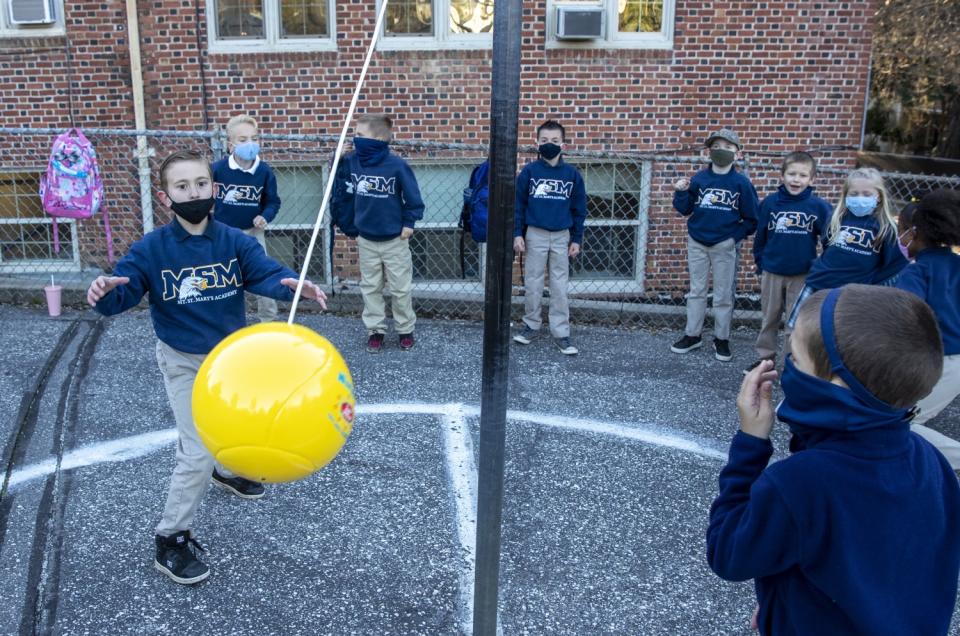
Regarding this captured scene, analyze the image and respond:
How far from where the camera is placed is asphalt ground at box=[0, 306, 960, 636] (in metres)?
3.48

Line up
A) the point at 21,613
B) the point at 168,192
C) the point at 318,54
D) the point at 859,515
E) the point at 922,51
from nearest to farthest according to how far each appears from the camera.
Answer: the point at 859,515
the point at 21,613
the point at 168,192
the point at 318,54
the point at 922,51

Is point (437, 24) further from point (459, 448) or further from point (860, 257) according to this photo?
point (459, 448)

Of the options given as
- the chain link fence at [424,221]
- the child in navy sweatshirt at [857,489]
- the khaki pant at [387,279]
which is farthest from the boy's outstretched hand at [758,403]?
the chain link fence at [424,221]

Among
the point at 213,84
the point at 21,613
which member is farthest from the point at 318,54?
the point at 21,613

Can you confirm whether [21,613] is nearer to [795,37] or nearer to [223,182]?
[223,182]

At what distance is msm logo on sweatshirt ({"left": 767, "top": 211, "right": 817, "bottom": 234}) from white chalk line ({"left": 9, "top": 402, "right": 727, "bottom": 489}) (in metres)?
2.05

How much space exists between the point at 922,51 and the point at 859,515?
17.7 m

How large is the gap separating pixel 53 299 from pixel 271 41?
3.34 m

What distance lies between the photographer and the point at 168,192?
361 cm

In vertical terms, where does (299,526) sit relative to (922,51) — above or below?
below

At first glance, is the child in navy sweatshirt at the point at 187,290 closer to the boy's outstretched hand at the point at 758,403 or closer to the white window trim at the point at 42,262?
the boy's outstretched hand at the point at 758,403

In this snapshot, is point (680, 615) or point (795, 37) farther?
point (795, 37)

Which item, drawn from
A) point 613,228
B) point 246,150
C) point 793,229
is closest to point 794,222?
A: point 793,229

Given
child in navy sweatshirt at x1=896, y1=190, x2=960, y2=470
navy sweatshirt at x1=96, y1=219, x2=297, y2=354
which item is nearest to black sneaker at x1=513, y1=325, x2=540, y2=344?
child in navy sweatshirt at x1=896, y1=190, x2=960, y2=470
